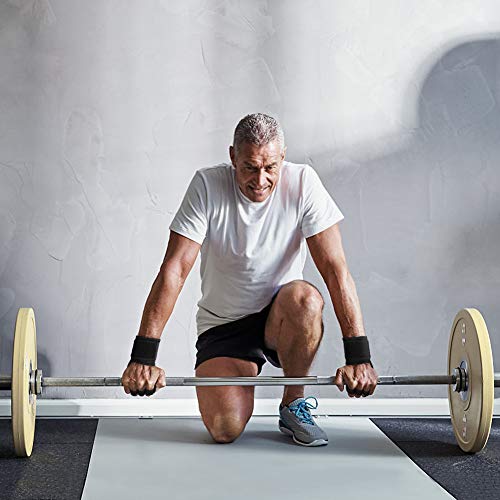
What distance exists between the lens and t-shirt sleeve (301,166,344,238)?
2.75 meters

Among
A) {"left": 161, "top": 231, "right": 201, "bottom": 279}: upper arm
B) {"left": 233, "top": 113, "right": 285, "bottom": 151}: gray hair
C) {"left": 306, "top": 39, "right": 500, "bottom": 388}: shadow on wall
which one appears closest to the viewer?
{"left": 233, "top": 113, "right": 285, "bottom": 151}: gray hair

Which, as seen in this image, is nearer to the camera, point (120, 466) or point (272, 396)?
point (120, 466)

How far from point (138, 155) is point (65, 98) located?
0.33m

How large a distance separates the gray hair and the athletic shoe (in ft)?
2.69

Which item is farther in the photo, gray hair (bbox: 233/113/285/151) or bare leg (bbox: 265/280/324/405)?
bare leg (bbox: 265/280/324/405)

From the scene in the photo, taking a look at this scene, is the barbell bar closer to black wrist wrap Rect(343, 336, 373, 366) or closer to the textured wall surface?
black wrist wrap Rect(343, 336, 373, 366)

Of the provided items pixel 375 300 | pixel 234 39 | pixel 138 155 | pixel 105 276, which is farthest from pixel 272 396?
pixel 234 39

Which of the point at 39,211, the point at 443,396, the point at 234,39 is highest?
the point at 234,39

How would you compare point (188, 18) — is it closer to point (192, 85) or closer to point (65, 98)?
point (192, 85)

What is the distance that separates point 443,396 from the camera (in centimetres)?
339

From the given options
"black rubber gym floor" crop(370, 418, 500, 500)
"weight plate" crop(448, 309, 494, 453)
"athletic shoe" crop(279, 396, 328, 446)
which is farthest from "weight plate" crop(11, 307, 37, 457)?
"weight plate" crop(448, 309, 494, 453)

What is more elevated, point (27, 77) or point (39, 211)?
point (27, 77)

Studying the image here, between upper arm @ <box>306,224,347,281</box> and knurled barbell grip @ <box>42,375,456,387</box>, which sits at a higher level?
upper arm @ <box>306,224,347,281</box>

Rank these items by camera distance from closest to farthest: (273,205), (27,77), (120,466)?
(120,466)
(273,205)
(27,77)
